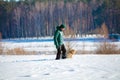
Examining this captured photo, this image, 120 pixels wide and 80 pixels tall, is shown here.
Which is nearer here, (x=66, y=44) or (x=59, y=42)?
(x=59, y=42)

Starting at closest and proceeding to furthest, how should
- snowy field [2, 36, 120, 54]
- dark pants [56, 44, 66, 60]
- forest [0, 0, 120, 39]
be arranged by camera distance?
dark pants [56, 44, 66, 60] < snowy field [2, 36, 120, 54] < forest [0, 0, 120, 39]

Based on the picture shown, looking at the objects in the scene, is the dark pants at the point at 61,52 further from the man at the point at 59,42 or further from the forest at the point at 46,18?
the forest at the point at 46,18

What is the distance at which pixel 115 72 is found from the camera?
8.51 m

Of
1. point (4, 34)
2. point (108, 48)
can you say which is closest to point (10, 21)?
point (4, 34)

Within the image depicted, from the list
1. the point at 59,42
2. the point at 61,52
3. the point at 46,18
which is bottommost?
the point at 61,52

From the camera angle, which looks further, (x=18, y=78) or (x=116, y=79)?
(x=18, y=78)

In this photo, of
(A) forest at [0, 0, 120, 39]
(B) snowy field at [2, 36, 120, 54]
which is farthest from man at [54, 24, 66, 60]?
(A) forest at [0, 0, 120, 39]

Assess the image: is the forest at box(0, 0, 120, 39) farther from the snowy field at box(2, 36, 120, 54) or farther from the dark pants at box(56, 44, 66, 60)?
the dark pants at box(56, 44, 66, 60)

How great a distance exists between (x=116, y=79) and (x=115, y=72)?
112cm

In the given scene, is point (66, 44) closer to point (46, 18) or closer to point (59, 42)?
point (59, 42)

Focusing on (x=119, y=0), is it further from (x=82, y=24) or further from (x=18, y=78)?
(x=18, y=78)

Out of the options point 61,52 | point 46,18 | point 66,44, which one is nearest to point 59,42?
point 61,52

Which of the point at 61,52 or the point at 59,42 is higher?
the point at 59,42

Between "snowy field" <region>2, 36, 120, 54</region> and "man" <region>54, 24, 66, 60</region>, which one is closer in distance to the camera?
"man" <region>54, 24, 66, 60</region>
